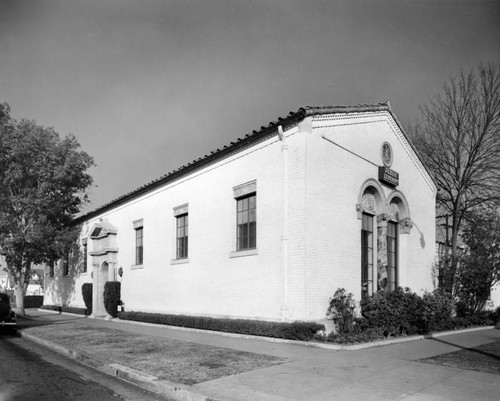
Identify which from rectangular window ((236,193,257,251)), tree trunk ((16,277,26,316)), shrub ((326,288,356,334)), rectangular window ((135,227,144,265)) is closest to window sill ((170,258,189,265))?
rectangular window ((236,193,257,251))

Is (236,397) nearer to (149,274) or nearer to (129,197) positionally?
(149,274)

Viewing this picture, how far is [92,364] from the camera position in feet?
34.2

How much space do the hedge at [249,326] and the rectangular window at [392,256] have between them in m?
6.37

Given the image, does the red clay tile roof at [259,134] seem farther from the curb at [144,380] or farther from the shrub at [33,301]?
the shrub at [33,301]

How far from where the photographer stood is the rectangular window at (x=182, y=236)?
19516mm

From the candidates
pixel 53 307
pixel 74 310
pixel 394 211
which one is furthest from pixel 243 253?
pixel 53 307

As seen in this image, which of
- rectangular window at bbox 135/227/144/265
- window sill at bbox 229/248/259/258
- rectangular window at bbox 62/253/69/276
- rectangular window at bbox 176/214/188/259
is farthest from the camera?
rectangular window at bbox 62/253/69/276

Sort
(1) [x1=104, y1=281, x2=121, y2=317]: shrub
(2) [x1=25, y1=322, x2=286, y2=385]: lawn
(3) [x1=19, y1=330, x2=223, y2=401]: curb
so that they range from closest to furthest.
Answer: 1. (3) [x1=19, y1=330, x2=223, y2=401]: curb
2. (2) [x1=25, y1=322, x2=286, y2=385]: lawn
3. (1) [x1=104, y1=281, x2=121, y2=317]: shrub

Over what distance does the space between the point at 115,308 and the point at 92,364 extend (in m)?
13.1

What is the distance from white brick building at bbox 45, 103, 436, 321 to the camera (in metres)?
13.9

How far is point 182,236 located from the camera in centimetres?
1978

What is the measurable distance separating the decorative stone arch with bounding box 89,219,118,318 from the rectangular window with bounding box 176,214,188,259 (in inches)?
252

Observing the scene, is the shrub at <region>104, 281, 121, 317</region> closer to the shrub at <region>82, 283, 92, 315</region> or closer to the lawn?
the shrub at <region>82, 283, 92, 315</region>

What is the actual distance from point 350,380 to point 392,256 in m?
11.7
